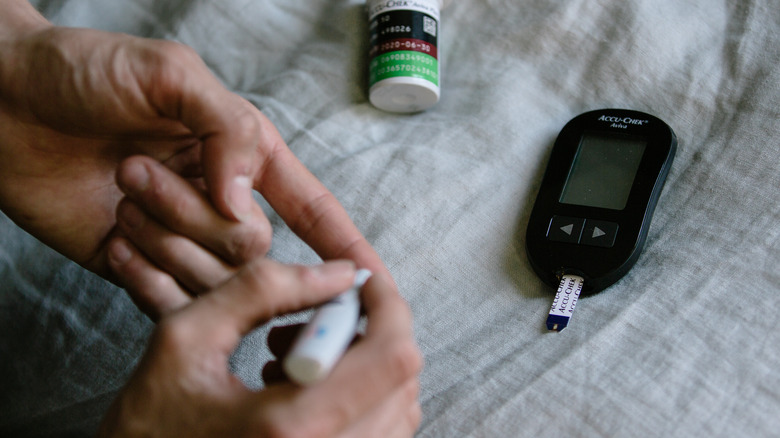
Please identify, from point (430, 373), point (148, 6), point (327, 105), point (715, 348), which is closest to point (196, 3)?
point (148, 6)

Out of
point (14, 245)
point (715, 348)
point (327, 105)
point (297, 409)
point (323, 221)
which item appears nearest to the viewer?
point (297, 409)

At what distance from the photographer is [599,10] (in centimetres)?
95

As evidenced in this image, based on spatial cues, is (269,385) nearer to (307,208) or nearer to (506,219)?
(307,208)

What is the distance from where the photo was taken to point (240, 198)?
0.62m

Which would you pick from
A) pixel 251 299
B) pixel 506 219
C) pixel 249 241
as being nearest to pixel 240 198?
pixel 249 241

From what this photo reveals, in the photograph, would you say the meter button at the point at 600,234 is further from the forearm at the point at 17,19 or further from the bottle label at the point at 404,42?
the forearm at the point at 17,19

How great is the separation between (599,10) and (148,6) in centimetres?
71

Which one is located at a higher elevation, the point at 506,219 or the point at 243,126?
the point at 243,126

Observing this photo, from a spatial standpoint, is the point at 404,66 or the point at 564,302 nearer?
the point at 564,302

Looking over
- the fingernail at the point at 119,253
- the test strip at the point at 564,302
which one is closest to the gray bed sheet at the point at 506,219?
the test strip at the point at 564,302

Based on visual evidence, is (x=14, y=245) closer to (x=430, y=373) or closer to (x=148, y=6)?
(x=148, y=6)

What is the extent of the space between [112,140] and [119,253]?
0.14m

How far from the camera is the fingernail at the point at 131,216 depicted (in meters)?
0.66

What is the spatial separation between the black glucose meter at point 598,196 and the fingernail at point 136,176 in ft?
1.36
